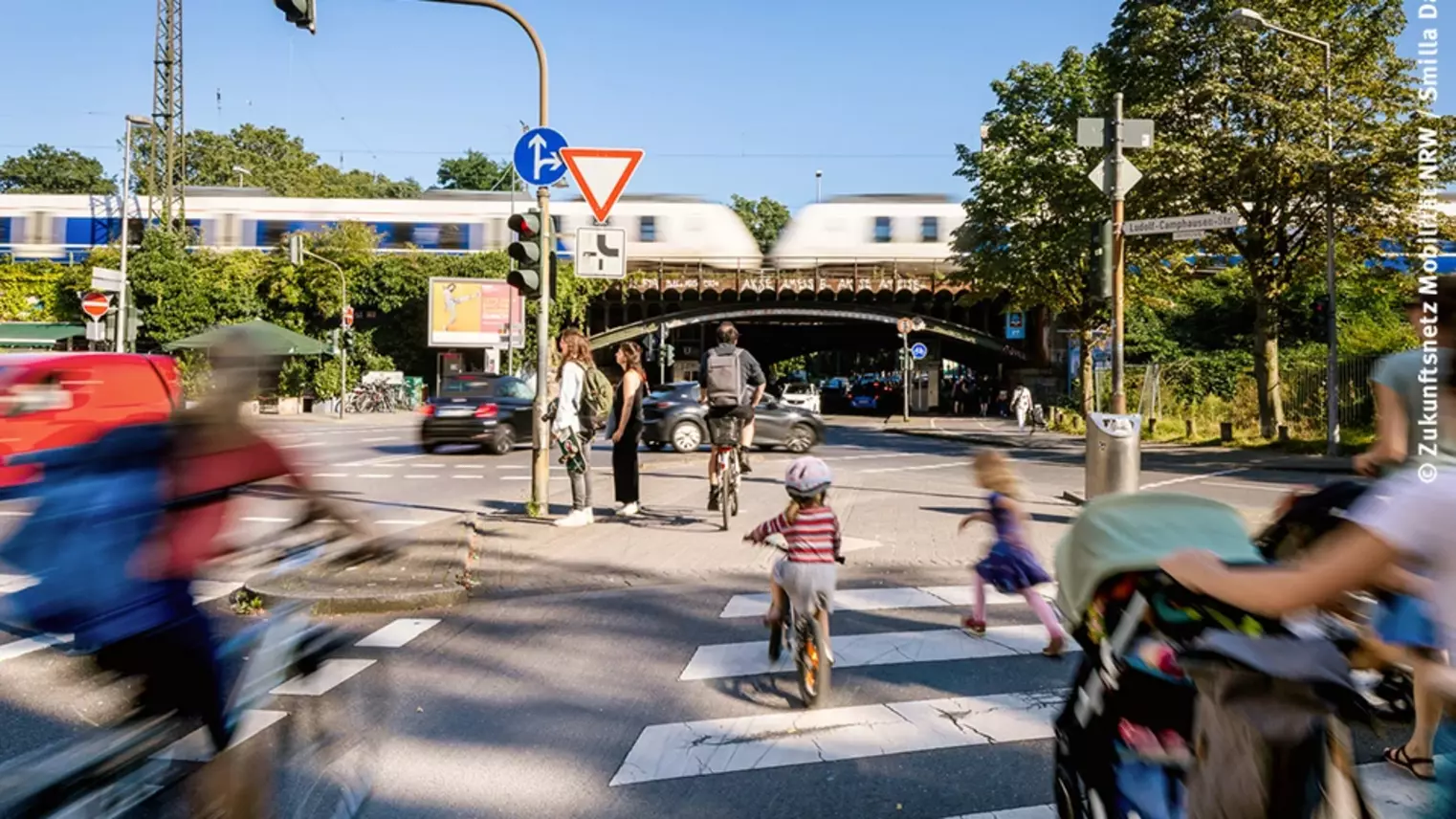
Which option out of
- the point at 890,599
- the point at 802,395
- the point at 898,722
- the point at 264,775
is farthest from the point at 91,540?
the point at 802,395

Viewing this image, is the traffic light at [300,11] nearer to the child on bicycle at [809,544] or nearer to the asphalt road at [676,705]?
the asphalt road at [676,705]

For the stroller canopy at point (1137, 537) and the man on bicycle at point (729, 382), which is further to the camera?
the man on bicycle at point (729, 382)

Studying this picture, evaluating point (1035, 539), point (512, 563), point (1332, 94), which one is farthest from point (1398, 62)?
point (512, 563)

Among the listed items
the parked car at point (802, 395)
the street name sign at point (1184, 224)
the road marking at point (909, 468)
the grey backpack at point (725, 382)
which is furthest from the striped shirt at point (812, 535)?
the parked car at point (802, 395)

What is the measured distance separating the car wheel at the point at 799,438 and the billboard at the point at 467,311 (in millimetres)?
22435

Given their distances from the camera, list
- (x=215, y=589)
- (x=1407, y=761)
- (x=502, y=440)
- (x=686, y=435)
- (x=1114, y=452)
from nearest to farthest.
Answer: (x=1407, y=761) → (x=215, y=589) → (x=1114, y=452) → (x=502, y=440) → (x=686, y=435)

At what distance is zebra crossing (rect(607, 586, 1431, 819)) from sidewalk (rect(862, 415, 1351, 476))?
48.1 feet

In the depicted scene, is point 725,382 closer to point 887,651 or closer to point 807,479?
point 887,651

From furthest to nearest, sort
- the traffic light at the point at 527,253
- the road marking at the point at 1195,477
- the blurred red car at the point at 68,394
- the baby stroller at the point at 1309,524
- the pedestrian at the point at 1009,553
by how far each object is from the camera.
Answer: the road marking at the point at 1195,477 < the blurred red car at the point at 68,394 < the traffic light at the point at 527,253 < the pedestrian at the point at 1009,553 < the baby stroller at the point at 1309,524

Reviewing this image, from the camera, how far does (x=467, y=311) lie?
4303 cm

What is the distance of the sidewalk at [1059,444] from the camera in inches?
764

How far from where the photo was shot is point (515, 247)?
32.2 ft

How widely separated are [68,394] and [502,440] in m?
10.1

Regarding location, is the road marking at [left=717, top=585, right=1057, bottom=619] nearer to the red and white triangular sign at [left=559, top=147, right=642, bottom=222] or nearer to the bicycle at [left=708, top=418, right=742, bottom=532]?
the bicycle at [left=708, top=418, right=742, bottom=532]
